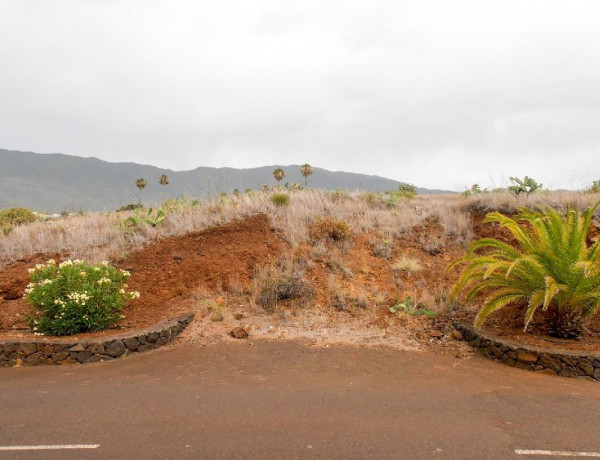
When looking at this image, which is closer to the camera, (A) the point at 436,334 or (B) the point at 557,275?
(B) the point at 557,275

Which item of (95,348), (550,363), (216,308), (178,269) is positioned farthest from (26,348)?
(550,363)

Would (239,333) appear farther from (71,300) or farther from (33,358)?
(33,358)

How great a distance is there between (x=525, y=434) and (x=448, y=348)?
2933mm

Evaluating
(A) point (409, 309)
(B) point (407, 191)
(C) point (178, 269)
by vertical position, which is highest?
(B) point (407, 191)

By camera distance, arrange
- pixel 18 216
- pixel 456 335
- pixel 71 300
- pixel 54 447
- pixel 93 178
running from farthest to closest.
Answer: pixel 93 178
pixel 18 216
pixel 456 335
pixel 71 300
pixel 54 447

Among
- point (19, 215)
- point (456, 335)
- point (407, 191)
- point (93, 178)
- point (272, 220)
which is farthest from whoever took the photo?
point (93, 178)

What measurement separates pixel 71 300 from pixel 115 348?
1252 millimetres

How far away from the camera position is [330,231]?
38.2 feet

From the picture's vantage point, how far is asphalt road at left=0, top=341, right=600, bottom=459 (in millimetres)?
4020

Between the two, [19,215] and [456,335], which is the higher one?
[19,215]

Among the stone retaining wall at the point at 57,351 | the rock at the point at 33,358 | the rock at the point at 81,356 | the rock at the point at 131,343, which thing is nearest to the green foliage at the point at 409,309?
the rock at the point at 131,343

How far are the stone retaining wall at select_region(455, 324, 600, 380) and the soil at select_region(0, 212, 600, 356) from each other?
15.5 inches

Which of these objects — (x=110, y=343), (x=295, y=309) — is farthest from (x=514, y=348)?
(x=110, y=343)

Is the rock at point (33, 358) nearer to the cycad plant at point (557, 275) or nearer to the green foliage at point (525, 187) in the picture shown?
the cycad plant at point (557, 275)
